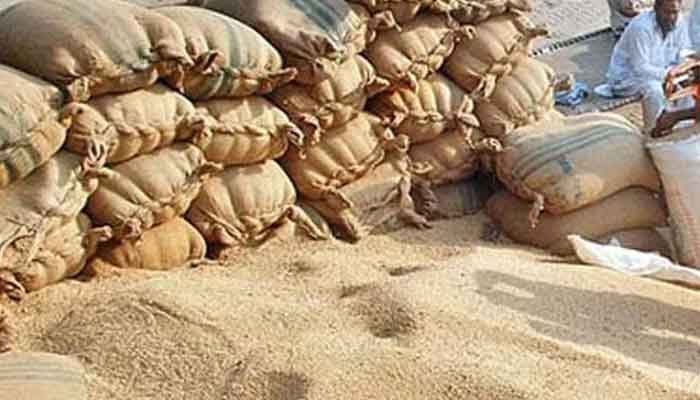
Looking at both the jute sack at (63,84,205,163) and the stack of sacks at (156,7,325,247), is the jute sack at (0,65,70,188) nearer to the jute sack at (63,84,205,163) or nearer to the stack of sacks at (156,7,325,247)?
the jute sack at (63,84,205,163)

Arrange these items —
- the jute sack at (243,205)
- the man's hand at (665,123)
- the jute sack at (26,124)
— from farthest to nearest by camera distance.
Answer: the man's hand at (665,123) → the jute sack at (243,205) → the jute sack at (26,124)

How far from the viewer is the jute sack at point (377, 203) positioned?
14.5 ft

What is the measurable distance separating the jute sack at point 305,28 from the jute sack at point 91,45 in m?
0.45

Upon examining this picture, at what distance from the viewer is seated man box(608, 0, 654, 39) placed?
28.9 ft

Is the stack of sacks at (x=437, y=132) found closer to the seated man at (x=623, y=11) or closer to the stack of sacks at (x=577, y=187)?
the stack of sacks at (x=577, y=187)

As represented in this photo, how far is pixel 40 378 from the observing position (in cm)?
293

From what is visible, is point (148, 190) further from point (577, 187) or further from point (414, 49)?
point (577, 187)

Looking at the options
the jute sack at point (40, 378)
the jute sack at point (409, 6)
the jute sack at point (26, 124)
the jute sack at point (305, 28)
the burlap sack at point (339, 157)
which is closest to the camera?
the jute sack at point (40, 378)

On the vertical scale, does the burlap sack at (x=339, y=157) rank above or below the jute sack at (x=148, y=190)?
below

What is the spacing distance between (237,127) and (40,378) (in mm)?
1287

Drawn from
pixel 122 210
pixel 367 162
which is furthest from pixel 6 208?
pixel 367 162

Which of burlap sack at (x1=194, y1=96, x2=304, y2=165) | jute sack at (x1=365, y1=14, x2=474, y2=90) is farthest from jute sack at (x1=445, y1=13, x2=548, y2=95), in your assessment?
burlap sack at (x1=194, y1=96, x2=304, y2=165)

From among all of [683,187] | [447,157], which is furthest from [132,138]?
[683,187]

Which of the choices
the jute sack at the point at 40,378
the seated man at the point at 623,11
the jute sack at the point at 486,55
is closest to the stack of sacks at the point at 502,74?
the jute sack at the point at 486,55
